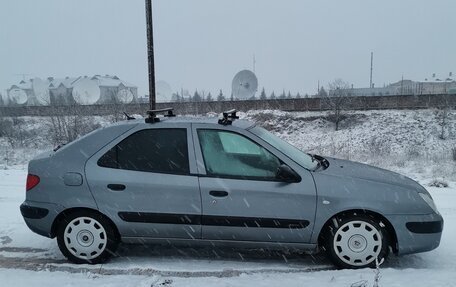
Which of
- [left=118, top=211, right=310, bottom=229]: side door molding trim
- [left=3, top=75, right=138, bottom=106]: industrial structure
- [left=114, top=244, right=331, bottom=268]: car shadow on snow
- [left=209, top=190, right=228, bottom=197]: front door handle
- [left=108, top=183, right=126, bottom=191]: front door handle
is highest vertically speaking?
[left=3, top=75, right=138, bottom=106]: industrial structure

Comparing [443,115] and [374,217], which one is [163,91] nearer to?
[443,115]

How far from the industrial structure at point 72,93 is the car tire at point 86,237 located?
65.0 feet

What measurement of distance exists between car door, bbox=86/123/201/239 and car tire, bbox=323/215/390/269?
1.42 meters

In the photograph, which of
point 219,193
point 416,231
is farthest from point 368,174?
point 219,193

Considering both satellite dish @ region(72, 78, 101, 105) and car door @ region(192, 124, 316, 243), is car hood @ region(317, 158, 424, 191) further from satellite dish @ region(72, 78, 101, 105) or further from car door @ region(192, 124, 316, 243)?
satellite dish @ region(72, 78, 101, 105)

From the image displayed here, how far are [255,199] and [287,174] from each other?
0.42 m

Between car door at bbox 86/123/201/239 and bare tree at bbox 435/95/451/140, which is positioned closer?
car door at bbox 86/123/201/239

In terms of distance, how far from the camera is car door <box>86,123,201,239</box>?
12.5 feet

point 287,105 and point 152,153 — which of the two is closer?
point 152,153

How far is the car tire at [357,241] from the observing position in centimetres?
371

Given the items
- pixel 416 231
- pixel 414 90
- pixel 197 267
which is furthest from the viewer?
pixel 414 90

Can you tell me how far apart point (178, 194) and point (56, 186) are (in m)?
1.37

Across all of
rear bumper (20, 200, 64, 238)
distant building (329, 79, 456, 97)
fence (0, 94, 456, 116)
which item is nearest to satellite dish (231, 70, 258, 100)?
fence (0, 94, 456, 116)

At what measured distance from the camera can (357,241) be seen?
3.74 metres
